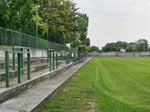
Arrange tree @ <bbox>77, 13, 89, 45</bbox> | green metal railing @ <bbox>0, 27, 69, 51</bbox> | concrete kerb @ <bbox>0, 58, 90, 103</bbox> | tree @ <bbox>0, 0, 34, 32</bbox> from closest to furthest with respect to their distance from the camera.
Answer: concrete kerb @ <bbox>0, 58, 90, 103</bbox> → tree @ <bbox>0, 0, 34, 32</bbox> → green metal railing @ <bbox>0, 27, 69, 51</bbox> → tree @ <bbox>77, 13, 89, 45</bbox>

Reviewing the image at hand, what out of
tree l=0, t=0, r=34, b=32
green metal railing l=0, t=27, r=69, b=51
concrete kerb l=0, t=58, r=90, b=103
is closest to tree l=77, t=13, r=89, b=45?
green metal railing l=0, t=27, r=69, b=51

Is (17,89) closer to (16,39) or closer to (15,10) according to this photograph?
(15,10)

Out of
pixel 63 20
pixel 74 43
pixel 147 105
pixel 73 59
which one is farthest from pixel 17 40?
pixel 74 43

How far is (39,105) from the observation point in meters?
4.59

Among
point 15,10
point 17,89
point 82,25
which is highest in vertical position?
point 82,25

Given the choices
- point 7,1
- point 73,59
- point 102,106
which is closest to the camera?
point 102,106

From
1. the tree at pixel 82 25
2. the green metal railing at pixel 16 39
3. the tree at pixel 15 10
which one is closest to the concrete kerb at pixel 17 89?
the tree at pixel 15 10

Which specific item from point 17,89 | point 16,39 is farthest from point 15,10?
point 17,89

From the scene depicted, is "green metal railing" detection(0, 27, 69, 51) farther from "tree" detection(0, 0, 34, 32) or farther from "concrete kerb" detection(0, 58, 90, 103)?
"concrete kerb" detection(0, 58, 90, 103)

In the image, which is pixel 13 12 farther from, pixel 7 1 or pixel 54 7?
pixel 54 7

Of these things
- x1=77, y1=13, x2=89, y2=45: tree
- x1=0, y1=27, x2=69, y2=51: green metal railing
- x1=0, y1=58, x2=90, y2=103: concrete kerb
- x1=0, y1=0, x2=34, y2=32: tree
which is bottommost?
x1=0, y1=58, x2=90, y2=103: concrete kerb

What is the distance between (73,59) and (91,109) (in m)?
17.9

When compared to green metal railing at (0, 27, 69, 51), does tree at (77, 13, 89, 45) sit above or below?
above

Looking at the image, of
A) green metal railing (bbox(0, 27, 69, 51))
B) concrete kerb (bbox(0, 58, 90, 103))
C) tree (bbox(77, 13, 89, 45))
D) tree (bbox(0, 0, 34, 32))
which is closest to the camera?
concrete kerb (bbox(0, 58, 90, 103))
